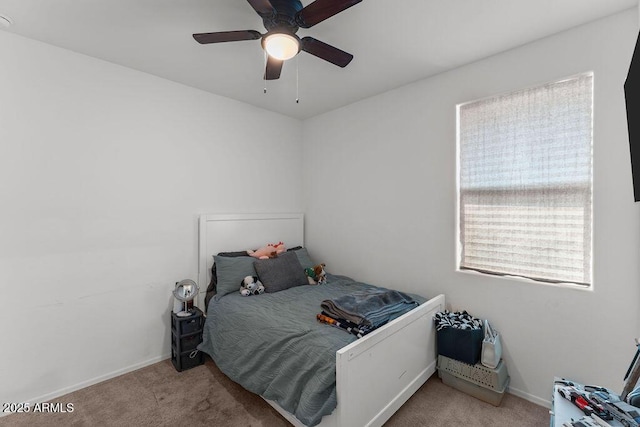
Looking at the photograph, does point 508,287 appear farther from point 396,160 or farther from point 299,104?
point 299,104

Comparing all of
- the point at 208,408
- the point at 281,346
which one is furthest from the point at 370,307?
the point at 208,408

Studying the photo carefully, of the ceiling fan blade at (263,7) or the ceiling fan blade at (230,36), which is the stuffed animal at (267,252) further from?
the ceiling fan blade at (263,7)

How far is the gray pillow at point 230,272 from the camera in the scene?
108 inches

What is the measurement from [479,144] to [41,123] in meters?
3.37

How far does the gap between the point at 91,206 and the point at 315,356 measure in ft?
6.92

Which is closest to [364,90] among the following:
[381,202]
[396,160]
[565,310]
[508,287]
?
[396,160]

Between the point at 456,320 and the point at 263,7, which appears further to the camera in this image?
the point at 456,320

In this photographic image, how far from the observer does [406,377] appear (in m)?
2.07

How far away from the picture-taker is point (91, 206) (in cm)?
234

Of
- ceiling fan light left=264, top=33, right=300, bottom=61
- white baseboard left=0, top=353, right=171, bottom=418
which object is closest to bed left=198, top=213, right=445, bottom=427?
white baseboard left=0, top=353, right=171, bottom=418

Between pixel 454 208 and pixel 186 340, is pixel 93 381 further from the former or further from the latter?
pixel 454 208

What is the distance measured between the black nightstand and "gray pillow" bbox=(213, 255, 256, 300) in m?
0.28

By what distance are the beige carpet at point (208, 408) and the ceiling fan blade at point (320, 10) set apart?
240cm

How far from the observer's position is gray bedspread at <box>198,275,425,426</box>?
1.63 m
